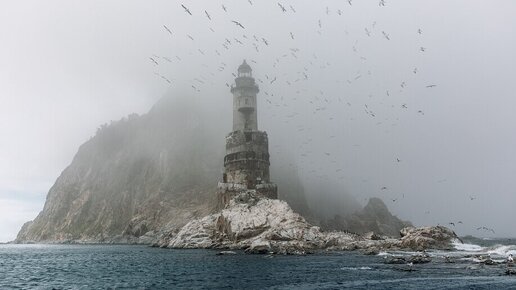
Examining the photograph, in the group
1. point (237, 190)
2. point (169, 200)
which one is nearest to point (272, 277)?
point (237, 190)

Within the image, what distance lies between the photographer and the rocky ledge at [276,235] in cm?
8269

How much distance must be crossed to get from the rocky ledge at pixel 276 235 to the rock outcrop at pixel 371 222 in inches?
2283

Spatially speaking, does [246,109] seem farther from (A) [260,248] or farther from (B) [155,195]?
(B) [155,195]

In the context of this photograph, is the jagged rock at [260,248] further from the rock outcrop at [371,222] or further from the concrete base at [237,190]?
the rock outcrop at [371,222]

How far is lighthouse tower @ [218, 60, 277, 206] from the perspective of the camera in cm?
11306

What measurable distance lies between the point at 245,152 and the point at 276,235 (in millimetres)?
34498

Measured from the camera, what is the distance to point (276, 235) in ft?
277

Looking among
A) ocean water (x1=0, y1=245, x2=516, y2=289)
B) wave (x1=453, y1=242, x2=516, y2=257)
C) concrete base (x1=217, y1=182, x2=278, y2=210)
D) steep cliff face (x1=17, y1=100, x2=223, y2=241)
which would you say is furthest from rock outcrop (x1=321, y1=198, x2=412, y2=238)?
ocean water (x1=0, y1=245, x2=516, y2=289)

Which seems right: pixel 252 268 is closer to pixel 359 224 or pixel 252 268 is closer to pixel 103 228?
pixel 359 224

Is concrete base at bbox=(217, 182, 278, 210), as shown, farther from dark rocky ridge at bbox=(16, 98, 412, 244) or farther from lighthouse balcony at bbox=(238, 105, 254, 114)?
dark rocky ridge at bbox=(16, 98, 412, 244)

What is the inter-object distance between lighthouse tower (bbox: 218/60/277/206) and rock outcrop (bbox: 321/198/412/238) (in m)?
53.0

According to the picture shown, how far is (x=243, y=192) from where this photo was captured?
→ 107 m

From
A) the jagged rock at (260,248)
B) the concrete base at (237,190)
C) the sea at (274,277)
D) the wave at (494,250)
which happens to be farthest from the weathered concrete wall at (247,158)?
the sea at (274,277)

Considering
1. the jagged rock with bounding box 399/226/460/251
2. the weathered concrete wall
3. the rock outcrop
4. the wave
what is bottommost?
the wave
